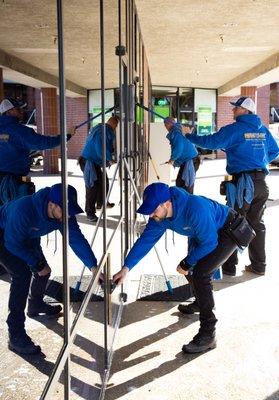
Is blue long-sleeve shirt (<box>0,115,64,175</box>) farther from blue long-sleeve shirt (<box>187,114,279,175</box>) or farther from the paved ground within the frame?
blue long-sleeve shirt (<box>187,114,279,175</box>)

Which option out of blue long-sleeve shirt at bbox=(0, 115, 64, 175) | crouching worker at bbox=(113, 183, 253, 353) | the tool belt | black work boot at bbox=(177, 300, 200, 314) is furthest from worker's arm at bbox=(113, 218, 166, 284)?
blue long-sleeve shirt at bbox=(0, 115, 64, 175)

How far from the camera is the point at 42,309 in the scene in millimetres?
1678

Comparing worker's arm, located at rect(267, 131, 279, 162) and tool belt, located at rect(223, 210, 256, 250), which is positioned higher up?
worker's arm, located at rect(267, 131, 279, 162)

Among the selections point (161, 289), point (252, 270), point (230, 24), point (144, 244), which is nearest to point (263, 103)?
point (230, 24)

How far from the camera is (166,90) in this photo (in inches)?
771

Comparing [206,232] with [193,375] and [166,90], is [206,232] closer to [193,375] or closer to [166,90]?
[193,375]

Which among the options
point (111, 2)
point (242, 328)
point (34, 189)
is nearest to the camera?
point (34, 189)

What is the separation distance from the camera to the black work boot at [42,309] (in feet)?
5.11

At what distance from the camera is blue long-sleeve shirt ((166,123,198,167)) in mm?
6469

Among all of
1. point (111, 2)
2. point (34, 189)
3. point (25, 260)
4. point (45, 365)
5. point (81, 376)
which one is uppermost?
point (111, 2)

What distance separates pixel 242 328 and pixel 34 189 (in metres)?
2.32

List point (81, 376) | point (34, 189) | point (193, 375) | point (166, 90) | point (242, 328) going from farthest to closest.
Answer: point (166, 90)
point (242, 328)
point (193, 375)
point (81, 376)
point (34, 189)

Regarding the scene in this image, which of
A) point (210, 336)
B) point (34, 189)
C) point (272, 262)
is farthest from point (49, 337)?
point (272, 262)

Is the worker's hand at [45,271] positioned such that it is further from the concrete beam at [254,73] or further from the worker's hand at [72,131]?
the concrete beam at [254,73]
